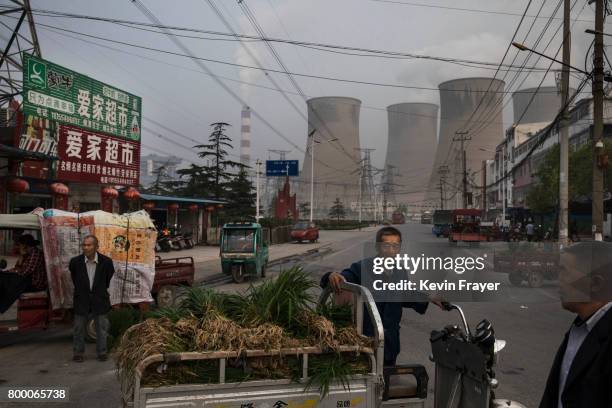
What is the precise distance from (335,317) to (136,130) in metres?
20.3

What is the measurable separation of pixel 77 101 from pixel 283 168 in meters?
20.9

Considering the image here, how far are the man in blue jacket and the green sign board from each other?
49.7ft

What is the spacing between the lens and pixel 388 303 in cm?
352

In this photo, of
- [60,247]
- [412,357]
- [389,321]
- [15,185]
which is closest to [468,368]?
[389,321]

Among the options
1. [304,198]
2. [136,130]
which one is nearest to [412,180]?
[304,198]

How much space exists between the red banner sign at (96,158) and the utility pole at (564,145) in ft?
54.5

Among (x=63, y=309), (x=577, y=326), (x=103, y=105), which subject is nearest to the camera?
(x=577, y=326)

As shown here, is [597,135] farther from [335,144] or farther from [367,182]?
[367,182]

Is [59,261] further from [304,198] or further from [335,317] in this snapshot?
[304,198]

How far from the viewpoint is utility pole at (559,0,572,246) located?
15.7m

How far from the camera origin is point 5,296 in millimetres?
6656

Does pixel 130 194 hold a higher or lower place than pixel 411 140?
lower

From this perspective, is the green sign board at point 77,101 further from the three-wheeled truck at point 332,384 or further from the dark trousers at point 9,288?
the three-wheeled truck at point 332,384

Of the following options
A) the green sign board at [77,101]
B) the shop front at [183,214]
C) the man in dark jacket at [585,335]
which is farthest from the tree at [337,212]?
the man in dark jacket at [585,335]
